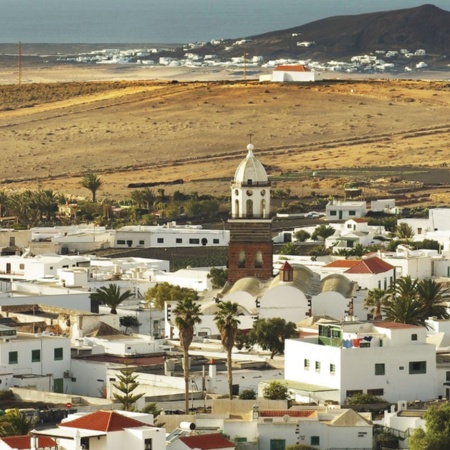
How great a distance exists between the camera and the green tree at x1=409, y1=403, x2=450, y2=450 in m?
50.1

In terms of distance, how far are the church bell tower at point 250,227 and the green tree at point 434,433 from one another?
95.6ft

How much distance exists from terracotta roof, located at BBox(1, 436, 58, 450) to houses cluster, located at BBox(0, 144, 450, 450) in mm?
51

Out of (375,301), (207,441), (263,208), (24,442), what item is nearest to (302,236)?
(263,208)

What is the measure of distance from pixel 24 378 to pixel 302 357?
7.32 meters

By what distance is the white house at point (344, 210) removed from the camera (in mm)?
117312

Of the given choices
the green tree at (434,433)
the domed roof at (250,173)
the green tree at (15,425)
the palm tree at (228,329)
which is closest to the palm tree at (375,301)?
the domed roof at (250,173)

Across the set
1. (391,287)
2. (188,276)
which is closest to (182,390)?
(391,287)

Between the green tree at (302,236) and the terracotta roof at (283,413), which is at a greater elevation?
the green tree at (302,236)

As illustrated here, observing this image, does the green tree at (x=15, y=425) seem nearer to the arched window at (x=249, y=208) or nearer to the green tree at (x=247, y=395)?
the green tree at (x=247, y=395)

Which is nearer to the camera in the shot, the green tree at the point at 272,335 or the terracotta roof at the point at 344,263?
the green tree at the point at 272,335

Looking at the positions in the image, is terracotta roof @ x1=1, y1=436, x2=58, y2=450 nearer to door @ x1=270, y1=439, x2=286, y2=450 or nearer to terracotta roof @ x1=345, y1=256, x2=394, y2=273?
door @ x1=270, y1=439, x2=286, y2=450

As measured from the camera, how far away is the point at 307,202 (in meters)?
130

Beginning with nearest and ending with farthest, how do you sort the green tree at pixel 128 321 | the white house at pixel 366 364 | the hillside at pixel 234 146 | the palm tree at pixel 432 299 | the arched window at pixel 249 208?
the white house at pixel 366 364 → the palm tree at pixel 432 299 → the green tree at pixel 128 321 → the arched window at pixel 249 208 → the hillside at pixel 234 146

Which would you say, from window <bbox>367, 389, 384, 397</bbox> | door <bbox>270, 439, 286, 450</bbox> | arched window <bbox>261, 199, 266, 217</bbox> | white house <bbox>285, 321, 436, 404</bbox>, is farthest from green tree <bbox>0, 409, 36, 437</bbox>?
arched window <bbox>261, 199, 266, 217</bbox>
